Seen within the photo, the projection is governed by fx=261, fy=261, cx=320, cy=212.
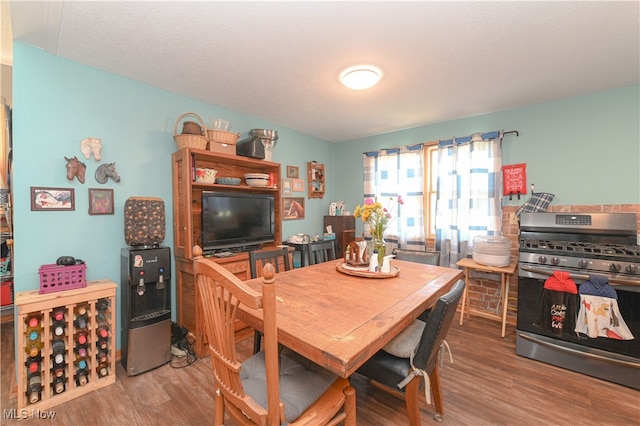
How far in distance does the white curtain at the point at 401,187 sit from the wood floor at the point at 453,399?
1756 millimetres

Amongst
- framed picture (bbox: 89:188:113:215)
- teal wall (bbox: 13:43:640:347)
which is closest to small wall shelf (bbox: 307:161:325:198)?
teal wall (bbox: 13:43:640:347)

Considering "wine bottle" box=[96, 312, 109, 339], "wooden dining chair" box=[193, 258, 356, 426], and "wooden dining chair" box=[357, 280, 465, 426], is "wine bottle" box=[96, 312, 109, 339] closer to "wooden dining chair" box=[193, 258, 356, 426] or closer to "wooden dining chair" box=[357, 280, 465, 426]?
"wooden dining chair" box=[193, 258, 356, 426]

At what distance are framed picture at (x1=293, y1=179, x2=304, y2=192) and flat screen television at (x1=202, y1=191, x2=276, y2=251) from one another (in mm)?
714

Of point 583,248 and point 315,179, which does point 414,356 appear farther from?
point 315,179

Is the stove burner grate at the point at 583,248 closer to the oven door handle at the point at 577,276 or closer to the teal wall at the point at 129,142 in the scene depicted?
the oven door handle at the point at 577,276

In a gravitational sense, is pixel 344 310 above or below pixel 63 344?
above

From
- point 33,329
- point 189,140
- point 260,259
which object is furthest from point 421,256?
point 33,329

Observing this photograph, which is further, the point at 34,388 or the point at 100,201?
the point at 100,201

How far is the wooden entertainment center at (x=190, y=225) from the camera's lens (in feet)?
7.64

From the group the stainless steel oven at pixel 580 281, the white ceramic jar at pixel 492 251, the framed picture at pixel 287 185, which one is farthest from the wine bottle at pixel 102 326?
the white ceramic jar at pixel 492 251

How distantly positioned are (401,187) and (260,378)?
3.10 meters

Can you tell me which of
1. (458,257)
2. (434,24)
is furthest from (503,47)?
(458,257)

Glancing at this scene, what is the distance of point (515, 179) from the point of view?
116 inches

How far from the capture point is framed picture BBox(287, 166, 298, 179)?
3.76m
